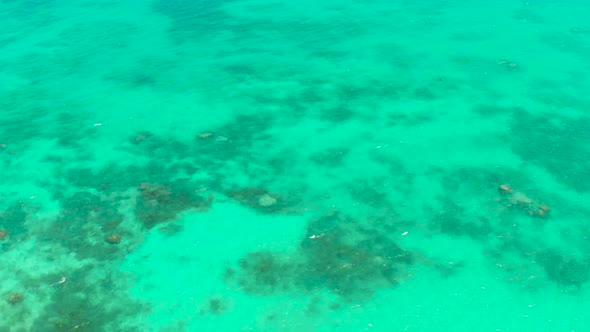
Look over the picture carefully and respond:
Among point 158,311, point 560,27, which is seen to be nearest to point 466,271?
point 158,311

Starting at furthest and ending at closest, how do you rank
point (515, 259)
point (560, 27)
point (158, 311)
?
point (560, 27), point (515, 259), point (158, 311)

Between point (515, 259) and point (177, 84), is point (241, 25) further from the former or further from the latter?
point (515, 259)

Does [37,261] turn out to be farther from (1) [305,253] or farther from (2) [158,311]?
(1) [305,253]

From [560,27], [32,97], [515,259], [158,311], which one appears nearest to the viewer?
[158,311]

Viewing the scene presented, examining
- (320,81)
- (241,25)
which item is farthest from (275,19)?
(320,81)

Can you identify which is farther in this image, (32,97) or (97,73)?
(97,73)

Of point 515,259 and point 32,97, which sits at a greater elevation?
point 32,97
